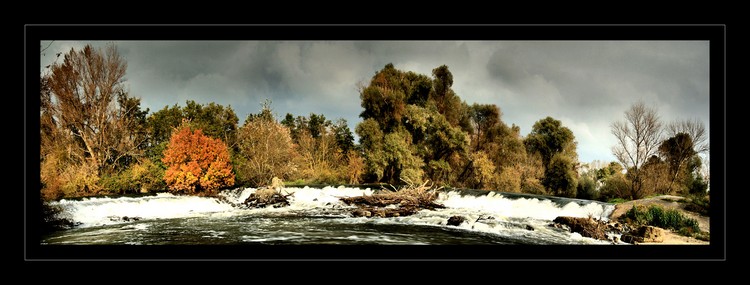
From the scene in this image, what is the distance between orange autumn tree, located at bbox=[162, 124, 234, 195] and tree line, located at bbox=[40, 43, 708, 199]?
0.09ft

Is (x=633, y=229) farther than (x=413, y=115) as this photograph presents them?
No

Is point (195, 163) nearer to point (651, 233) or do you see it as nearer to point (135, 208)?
point (135, 208)

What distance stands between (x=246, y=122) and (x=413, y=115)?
16.5 ft

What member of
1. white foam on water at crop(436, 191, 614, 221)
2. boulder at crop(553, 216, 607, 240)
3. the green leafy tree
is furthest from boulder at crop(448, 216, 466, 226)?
the green leafy tree

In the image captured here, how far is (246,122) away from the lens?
1182cm

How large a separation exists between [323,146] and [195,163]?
348 cm

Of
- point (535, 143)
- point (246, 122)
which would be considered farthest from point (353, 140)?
point (535, 143)

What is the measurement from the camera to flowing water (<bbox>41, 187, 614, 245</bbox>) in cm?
535

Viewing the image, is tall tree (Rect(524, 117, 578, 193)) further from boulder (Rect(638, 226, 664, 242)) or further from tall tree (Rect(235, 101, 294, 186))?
tall tree (Rect(235, 101, 294, 186))

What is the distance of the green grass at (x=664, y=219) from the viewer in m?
5.28

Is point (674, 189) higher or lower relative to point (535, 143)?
lower

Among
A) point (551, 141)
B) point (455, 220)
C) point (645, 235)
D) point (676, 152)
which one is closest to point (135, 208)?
point (455, 220)
